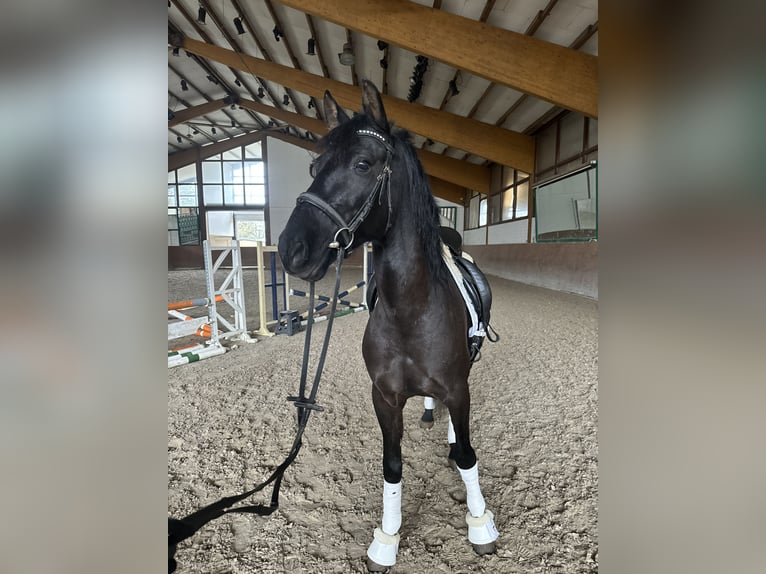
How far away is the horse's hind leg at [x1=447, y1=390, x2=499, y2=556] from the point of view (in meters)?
1.25

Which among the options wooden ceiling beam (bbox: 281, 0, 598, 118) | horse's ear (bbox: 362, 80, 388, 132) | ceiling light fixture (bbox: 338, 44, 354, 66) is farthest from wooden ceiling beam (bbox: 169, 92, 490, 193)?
horse's ear (bbox: 362, 80, 388, 132)

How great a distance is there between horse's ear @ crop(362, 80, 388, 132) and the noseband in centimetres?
7

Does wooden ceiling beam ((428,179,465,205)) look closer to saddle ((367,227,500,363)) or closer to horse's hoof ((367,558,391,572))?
saddle ((367,227,500,363))

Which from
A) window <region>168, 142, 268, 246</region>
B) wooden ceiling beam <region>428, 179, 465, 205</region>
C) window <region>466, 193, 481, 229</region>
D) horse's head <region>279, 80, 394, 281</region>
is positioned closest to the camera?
horse's head <region>279, 80, 394, 281</region>

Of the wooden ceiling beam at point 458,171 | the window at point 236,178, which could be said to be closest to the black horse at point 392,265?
the wooden ceiling beam at point 458,171

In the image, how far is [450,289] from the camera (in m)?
1.30

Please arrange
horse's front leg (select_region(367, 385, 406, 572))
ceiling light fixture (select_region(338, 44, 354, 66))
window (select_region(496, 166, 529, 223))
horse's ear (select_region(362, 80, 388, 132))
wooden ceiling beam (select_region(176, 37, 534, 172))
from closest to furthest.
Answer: horse's ear (select_region(362, 80, 388, 132)), horse's front leg (select_region(367, 385, 406, 572)), ceiling light fixture (select_region(338, 44, 354, 66)), wooden ceiling beam (select_region(176, 37, 534, 172)), window (select_region(496, 166, 529, 223))

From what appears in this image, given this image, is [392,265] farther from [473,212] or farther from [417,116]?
[473,212]

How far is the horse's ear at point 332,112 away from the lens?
1.20 meters

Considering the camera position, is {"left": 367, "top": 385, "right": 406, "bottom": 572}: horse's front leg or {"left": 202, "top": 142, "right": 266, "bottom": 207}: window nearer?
{"left": 367, "top": 385, "right": 406, "bottom": 572}: horse's front leg

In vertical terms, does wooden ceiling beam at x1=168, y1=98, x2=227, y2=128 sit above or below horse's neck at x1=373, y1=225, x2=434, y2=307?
above
